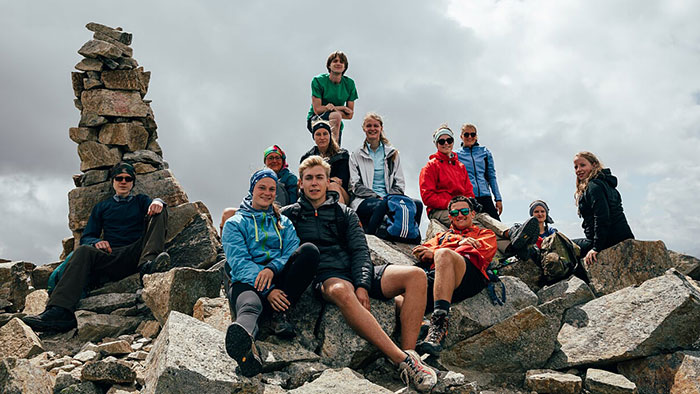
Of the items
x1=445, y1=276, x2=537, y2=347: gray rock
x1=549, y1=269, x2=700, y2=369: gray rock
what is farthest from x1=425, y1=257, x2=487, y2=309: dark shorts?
x1=549, y1=269, x2=700, y2=369: gray rock

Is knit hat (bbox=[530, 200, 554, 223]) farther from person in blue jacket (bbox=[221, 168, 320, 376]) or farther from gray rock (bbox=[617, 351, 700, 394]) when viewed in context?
person in blue jacket (bbox=[221, 168, 320, 376])

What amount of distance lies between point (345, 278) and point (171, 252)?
19.7ft

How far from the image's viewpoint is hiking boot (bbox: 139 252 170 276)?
31.0 ft

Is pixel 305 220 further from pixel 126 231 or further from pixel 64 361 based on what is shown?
pixel 126 231

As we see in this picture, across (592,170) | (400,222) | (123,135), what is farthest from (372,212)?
(123,135)

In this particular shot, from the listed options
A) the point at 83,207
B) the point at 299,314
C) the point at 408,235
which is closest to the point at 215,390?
the point at 299,314

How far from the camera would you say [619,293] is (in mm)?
8156

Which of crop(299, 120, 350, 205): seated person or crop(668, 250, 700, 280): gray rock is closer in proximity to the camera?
crop(299, 120, 350, 205): seated person

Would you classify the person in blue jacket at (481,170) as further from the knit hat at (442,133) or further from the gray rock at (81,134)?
the gray rock at (81,134)

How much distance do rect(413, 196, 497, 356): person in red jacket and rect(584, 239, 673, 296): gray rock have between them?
3.52 m

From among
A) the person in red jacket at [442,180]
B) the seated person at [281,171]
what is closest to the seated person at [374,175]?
the person in red jacket at [442,180]

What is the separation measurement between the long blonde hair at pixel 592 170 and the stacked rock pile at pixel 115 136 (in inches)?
317

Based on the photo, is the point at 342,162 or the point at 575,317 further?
the point at 342,162

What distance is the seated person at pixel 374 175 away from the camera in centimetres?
987
